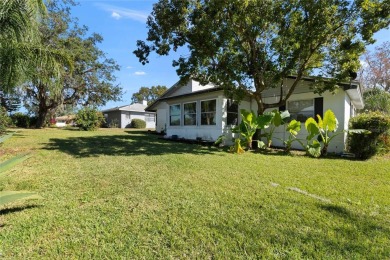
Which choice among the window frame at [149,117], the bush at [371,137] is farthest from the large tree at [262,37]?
the window frame at [149,117]

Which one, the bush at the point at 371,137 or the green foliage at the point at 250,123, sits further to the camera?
the green foliage at the point at 250,123

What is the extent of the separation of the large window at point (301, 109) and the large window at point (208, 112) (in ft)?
14.0

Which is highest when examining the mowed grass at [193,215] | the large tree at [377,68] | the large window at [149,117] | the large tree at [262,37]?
the large tree at [377,68]

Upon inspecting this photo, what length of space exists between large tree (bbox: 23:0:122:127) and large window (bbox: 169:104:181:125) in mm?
9878

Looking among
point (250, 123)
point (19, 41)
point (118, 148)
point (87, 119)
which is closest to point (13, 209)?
point (19, 41)

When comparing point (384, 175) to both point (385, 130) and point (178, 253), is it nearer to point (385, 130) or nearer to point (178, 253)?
point (385, 130)

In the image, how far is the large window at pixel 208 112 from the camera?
14445 mm

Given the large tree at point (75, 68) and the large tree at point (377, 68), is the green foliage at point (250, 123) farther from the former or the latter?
the large tree at point (377, 68)

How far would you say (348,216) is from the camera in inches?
150

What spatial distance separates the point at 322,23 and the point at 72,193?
389 inches

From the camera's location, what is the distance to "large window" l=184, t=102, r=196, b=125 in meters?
16.1

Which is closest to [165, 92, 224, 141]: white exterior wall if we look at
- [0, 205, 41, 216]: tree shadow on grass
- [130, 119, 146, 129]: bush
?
[0, 205, 41, 216]: tree shadow on grass

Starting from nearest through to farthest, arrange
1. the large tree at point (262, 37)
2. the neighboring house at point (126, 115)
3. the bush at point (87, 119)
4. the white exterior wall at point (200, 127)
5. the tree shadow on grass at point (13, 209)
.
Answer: the tree shadow on grass at point (13, 209)
the large tree at point (262, 37)
the white exterior wall at point (200, 127)
the bush at point (87, 119)
the neighboring house at point (126, 115)

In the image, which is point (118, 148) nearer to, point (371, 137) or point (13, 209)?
point (13, 209)
